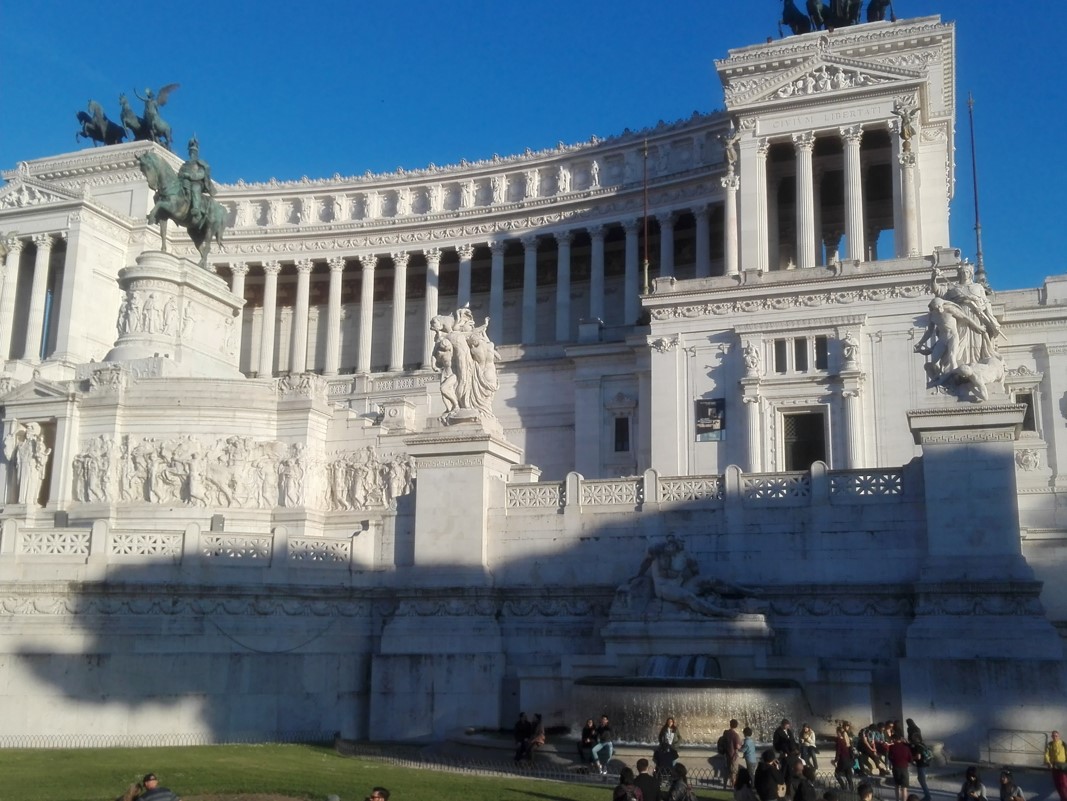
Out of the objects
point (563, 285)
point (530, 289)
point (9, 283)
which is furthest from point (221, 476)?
point (9, 283)

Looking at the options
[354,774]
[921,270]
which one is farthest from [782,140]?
[354,774]

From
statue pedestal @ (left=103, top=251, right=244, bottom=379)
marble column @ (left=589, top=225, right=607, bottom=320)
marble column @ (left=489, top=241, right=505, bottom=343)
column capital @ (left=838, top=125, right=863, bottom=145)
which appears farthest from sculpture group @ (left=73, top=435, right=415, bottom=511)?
marble column @ (left=489, top=241, right=505, bottom=343)

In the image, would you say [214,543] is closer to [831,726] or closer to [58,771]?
[58,771]

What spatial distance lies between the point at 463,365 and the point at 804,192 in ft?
127

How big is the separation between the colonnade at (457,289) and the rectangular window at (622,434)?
15.7 metres

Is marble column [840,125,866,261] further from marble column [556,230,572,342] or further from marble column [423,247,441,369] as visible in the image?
marble column [423,247,441,369]

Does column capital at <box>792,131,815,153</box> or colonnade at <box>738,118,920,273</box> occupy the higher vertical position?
column capital at <box>792,131,815,153</box>

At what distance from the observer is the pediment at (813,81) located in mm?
63312

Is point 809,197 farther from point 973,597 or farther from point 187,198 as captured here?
point 973,597

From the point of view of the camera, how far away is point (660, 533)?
29141mm

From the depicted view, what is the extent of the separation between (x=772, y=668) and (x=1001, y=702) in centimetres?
456

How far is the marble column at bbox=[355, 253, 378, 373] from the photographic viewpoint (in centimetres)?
8131

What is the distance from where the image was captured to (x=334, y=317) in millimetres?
84000

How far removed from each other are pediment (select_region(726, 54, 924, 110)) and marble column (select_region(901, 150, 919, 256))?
180 inches
